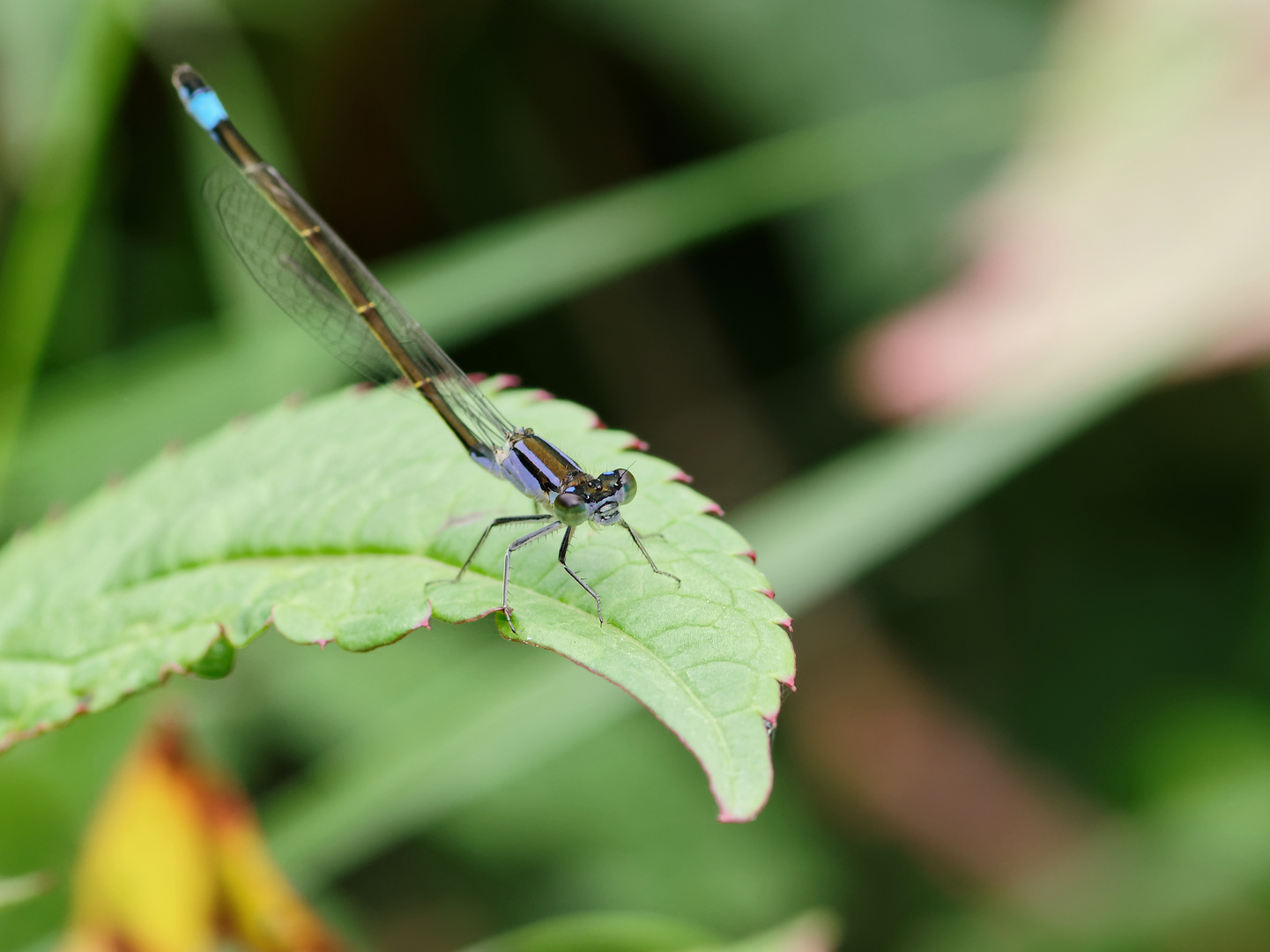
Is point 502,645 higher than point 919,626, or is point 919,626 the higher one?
point 502,645

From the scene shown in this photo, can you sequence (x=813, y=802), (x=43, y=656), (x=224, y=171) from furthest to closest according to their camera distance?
1. (x=813, y=802)
2. (x=224, y=171)
3. (x=43, y=656)

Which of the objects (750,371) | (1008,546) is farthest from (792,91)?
(1008,546)

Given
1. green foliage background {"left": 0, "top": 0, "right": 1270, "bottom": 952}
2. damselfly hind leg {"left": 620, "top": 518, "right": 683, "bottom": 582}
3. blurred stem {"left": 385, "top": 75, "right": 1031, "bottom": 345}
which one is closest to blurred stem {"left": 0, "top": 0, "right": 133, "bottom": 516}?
green foliage background {"left": 0, "top": 0, "right": 1270, "bottom": 952}

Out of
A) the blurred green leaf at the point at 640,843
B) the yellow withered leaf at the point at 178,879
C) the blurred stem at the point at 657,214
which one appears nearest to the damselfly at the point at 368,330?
the yellow withered leaf at the point at 178,879

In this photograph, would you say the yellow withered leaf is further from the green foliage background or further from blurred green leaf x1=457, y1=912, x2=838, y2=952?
the green foliage background

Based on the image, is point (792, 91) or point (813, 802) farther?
point (792, 91)

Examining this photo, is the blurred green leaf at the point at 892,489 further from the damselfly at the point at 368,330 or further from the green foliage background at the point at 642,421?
the damselfly at the point at 368,330

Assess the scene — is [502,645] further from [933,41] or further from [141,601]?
[933,41]
